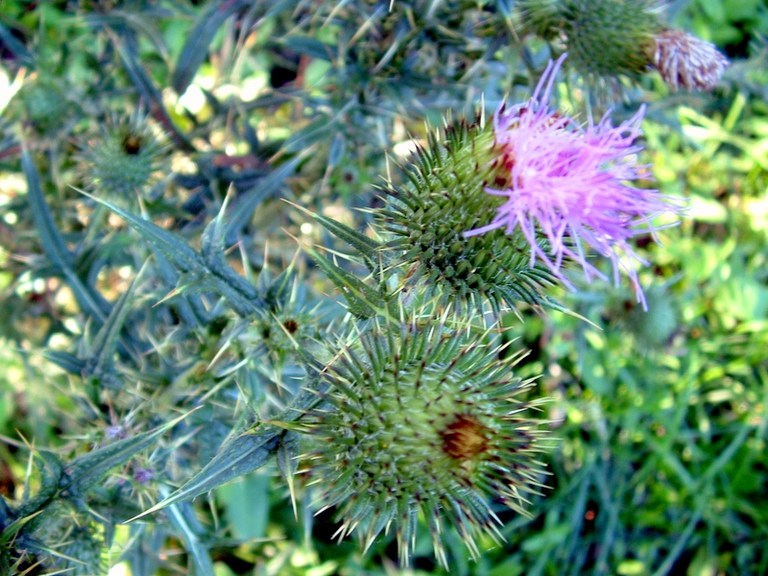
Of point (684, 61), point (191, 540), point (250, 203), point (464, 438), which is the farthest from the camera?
point (250, 203)

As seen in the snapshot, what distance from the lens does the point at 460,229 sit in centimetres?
185

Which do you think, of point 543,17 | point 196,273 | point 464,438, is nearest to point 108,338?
point 196,273

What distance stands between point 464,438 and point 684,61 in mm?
2102

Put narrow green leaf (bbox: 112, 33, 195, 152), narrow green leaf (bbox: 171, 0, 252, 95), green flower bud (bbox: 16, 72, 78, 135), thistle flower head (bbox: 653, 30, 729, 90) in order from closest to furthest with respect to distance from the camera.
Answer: thistle flower head (bbox: 653, 30, 729, 90), green flower bud (bbox: 16, 72, 78, 135), narrow green leaf (bbox: 112, 33, 195, 152), narrow green leaf (bbox: 171, 0, 252, 95)

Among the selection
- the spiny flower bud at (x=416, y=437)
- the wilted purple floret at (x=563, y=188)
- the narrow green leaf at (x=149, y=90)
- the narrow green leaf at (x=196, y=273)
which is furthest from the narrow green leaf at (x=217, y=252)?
the narrow green leaf at (x=149, y=90)

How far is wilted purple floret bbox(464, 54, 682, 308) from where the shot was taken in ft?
5.63

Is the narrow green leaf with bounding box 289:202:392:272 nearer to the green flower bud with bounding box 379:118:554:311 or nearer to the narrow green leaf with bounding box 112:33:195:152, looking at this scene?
the green flower bud with bounding box 379:118:554:311

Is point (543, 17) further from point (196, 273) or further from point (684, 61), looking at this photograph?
point (196, 273)

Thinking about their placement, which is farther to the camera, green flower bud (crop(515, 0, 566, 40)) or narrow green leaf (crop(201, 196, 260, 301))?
green flower bud (crop(515, 0, 566, 40))

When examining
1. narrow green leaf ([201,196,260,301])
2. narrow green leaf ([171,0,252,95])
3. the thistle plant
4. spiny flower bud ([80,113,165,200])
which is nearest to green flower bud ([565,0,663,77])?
the thistle plant

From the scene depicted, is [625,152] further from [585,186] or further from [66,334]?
[66,334]

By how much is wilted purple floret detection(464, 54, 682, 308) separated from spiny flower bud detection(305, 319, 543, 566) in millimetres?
430

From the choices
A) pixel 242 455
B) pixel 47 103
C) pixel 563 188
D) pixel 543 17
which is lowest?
pixel 242 455

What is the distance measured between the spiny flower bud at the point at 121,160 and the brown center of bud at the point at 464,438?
2.04m
